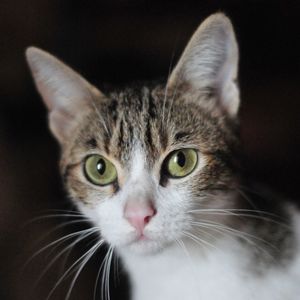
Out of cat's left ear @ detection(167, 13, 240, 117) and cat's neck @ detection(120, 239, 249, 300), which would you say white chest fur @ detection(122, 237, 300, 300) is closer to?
cat's neck @ detection(120, 239, 249, 300)

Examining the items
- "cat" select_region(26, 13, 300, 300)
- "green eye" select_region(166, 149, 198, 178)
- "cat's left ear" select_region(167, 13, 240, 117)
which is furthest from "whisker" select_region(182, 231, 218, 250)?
"cat's left ear" select_region(167, 13, 240, 117)

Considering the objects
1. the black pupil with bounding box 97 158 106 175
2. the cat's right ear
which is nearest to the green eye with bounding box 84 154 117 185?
the black pupil with bounding box 97 158 106 175

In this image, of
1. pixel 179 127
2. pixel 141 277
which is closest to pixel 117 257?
pixel 141 277

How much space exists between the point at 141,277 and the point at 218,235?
7.5 inches

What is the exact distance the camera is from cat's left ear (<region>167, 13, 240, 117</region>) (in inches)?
32.7

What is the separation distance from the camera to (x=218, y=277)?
894mm

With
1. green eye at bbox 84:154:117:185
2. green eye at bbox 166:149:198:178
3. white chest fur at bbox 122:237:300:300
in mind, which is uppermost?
green eye at bbox 84:154:117:185

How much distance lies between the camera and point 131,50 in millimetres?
974

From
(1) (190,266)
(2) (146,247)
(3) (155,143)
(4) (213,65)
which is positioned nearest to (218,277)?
(1) (190,266)

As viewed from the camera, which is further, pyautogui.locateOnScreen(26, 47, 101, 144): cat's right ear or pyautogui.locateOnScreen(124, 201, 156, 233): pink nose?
pyautogui.locateOnScreen(26, 47, 101, 144): cat's right ear

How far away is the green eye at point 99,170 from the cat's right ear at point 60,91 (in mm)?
101

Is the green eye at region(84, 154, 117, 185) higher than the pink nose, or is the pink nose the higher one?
the green eye at region(84, 154, 117, 185)

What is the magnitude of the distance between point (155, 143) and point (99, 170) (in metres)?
0.12

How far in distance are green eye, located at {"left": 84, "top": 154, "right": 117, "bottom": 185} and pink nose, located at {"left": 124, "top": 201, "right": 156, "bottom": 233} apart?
10cm
